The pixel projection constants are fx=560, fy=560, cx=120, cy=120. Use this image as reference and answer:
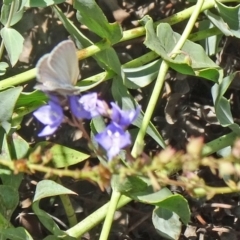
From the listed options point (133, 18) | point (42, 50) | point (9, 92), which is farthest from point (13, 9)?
point (133, 18)

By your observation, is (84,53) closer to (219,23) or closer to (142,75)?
(142,75)

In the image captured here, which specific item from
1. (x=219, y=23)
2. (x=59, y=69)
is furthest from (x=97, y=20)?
(x=59, y=69)

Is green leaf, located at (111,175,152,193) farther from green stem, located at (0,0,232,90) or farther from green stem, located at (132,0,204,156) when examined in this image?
green stem, located at (0,0,232,90)

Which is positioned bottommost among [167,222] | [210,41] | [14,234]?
[167,222]

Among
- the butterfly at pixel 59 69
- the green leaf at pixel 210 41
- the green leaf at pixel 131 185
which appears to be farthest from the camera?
the green leaf at pixel 210 41

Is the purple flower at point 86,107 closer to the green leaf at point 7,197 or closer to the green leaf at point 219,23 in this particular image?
the green leaf at point 7,197

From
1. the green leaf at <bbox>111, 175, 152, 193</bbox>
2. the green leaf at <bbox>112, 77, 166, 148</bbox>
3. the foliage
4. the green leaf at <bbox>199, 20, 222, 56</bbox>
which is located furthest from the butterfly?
the green leaf at <bbox>199, 20, 222, 56</bbox>

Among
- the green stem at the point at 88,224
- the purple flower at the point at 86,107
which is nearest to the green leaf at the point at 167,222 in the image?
the green stem at the point at 88,224
